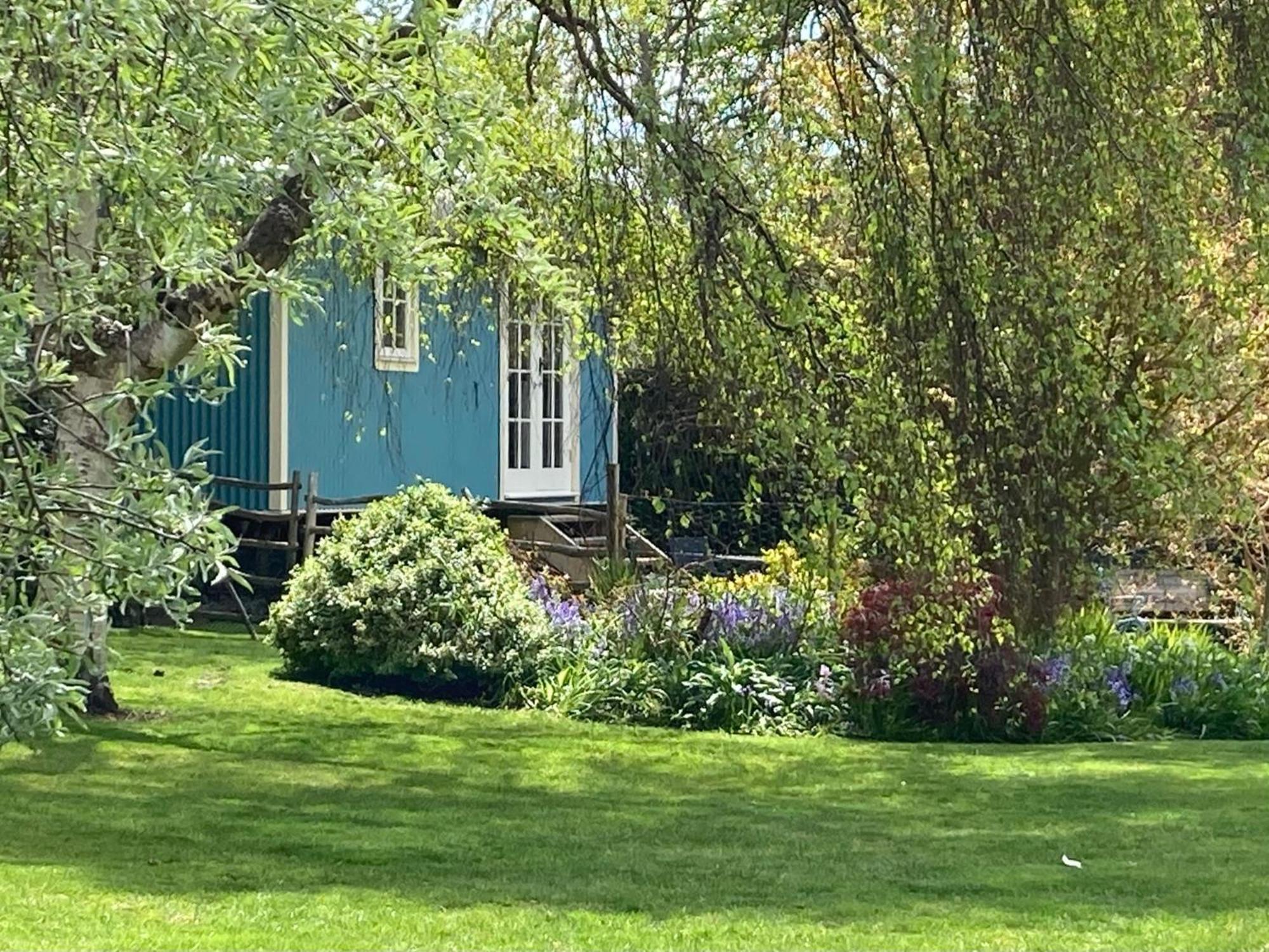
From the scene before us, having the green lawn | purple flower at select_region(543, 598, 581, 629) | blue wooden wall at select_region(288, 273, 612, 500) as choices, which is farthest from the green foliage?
blue wooden wall at select_region(288, 273, 612, 500)

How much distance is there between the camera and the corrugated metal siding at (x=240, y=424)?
19234 millimetres

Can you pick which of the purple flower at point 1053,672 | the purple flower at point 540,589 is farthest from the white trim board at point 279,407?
the purple flower at point 1053,672

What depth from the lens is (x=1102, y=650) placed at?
45.2ft

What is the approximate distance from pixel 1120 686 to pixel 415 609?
199 inches

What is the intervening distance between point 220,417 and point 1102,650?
980 cm

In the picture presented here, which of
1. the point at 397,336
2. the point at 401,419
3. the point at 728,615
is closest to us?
the point at 728,615

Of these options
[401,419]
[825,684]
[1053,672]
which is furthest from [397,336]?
[1053,672]

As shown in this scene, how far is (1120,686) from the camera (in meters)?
13.3

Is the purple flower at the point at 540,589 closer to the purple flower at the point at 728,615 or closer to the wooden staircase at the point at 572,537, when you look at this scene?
the wooden staircase at the point at 572,537

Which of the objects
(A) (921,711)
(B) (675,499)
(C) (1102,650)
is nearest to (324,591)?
(A) (921,711)

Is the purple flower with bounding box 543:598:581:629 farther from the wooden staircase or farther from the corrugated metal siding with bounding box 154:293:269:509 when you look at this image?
the corrugated metal siding with bounding box 154:293:269:509

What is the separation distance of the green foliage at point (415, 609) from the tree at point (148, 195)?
29.5 ft

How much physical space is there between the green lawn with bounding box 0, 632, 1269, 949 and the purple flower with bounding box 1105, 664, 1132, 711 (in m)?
0.69

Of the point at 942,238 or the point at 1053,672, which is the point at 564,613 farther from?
the point at 942,238
